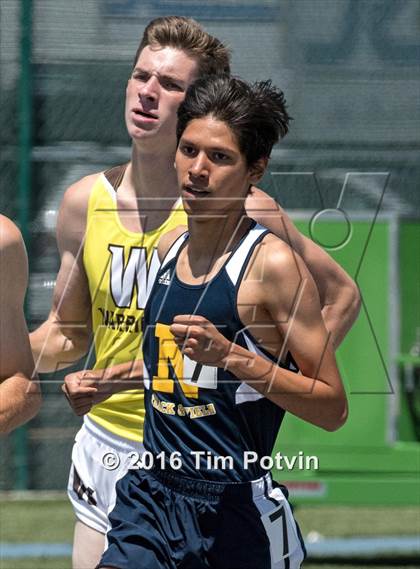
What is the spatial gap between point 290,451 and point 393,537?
847mm

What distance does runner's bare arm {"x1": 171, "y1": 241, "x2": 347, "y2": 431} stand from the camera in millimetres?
2715

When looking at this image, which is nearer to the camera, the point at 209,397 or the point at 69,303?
the point at 209,397

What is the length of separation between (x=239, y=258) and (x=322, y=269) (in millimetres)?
720

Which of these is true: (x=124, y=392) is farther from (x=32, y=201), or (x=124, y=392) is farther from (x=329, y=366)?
(x=32, y=201)

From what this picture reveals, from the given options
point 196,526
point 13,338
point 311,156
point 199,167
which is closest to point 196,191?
point 199,167

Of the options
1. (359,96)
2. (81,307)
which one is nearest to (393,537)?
(359,96)

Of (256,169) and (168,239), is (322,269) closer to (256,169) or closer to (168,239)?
(168,239)

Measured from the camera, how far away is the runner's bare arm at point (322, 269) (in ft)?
11.1

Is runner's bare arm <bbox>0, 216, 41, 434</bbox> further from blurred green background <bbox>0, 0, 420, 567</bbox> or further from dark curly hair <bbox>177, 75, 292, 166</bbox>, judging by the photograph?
blurred green background <bbox>0, 0, 420, 567</bbox>

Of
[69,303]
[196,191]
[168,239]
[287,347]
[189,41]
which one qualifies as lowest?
[69,303]

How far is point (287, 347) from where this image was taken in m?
2.87

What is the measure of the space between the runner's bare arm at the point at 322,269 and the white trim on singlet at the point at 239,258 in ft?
1.46

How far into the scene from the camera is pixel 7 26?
17.3 feet

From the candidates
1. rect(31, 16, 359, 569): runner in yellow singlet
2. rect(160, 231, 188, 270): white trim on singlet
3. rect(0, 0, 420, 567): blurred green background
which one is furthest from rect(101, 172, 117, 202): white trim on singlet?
rect(0, 0, 420, 567): blurred green background
